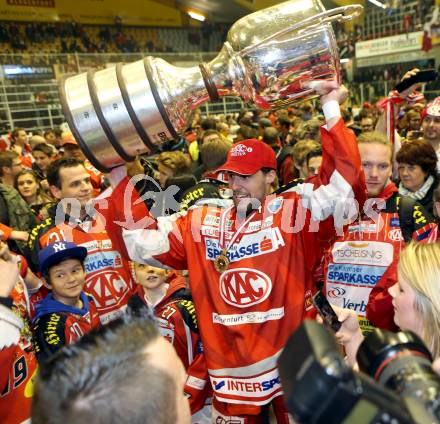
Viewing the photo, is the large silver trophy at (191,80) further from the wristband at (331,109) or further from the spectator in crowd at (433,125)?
the spectator in crowd at (433,125)

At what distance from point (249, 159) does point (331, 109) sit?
608 mm

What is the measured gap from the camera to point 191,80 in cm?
165

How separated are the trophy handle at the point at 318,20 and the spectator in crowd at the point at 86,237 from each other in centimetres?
146

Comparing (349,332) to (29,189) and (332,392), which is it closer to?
(332,392)

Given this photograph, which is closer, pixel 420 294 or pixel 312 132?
pixel 420 294

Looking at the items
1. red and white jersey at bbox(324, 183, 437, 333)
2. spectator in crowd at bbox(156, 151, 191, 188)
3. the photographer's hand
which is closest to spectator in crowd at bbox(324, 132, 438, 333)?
red and white jersey at bbox(324, 183, 437, 333)

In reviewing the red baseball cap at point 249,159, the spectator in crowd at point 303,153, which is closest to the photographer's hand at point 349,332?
the red baseball cap at point 249,159

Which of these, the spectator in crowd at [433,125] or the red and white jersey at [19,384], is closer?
the red and white jersey at [19,384]

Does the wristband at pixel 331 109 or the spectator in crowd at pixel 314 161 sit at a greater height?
the wristband at pixel 331 109

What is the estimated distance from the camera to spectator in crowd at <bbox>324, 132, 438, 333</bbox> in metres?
2.34

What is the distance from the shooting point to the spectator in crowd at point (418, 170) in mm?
3176

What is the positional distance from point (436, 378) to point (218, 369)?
148 centimetres

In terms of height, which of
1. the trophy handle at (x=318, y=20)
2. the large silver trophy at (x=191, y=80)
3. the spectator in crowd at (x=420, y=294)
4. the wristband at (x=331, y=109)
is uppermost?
the trophy handle at (x=318, y=20)

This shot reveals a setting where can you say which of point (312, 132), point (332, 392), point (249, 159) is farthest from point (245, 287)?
point (312, 132)
